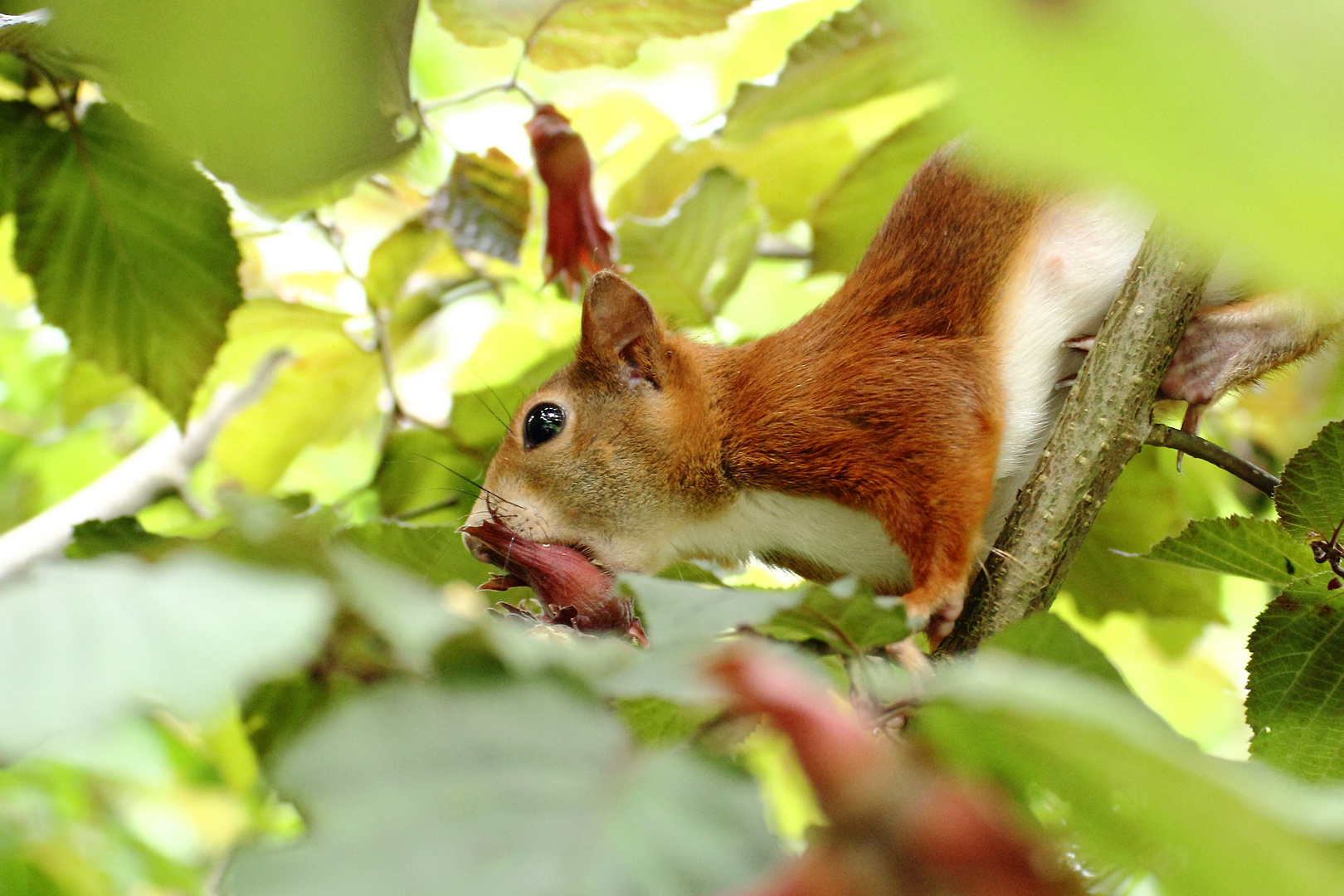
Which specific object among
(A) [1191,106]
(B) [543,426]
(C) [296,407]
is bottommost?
(C) [296,407]

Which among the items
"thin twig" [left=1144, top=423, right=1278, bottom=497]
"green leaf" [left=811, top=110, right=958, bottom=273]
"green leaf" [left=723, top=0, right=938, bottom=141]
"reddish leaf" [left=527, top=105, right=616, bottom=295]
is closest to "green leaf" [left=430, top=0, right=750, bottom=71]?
"reddish leaf" [left=527, top=105, right=616, bottom=295]

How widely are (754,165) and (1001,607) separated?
3.00 feet

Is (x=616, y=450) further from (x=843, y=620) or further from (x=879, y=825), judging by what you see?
(x=879, y=825)

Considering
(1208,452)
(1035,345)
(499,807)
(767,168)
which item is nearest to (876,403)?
(1035,345)

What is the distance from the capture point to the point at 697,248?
1.34m

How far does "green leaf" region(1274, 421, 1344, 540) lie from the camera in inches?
A: 29.7

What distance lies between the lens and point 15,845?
0.59 metres

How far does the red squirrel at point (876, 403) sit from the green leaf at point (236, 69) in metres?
0.63

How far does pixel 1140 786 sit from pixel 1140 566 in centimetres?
103

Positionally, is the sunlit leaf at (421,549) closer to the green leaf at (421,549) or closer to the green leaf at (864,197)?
the green leaf at (421,549)

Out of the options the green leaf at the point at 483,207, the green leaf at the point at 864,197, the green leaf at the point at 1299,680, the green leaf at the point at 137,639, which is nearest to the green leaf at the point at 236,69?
the green leaf at the point at 137,639

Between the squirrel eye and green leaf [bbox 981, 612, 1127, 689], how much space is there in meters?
0.81

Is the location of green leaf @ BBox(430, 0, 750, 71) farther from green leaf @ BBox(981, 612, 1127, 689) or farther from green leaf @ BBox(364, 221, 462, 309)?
green leaf @ BBox(981, 612, 1127, 689)

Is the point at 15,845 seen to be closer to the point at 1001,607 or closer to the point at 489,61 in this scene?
the point at 1001,607
